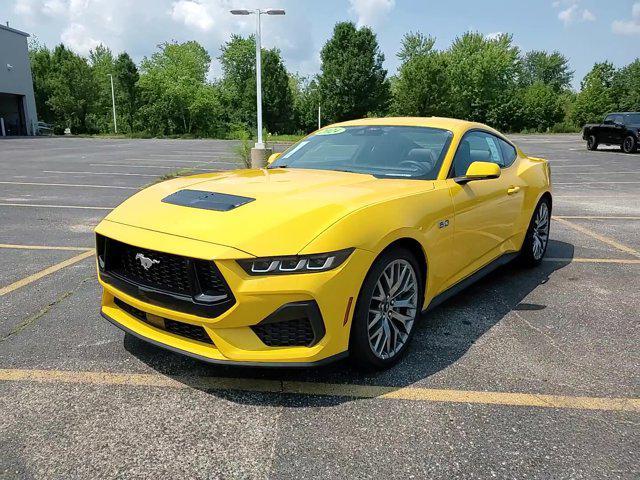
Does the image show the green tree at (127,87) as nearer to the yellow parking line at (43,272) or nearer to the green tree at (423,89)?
the green tree at (423,89)

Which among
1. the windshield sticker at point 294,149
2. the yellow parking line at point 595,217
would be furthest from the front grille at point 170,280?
the yellow parking line at point 595,217

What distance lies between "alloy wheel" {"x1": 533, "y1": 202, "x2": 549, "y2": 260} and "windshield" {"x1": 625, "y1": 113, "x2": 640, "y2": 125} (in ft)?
68.2

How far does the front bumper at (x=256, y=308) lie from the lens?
2.48 meters

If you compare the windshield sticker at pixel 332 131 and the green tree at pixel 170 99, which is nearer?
the windshield sticker at pixel 332 131

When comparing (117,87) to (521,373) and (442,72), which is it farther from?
(521,373)

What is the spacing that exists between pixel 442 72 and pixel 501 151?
180 ft

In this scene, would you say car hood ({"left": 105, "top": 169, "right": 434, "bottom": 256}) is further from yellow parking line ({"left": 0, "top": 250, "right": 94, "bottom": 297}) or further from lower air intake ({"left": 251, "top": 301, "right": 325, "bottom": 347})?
yellow parking line ({"left": 0, "top": 250, "right": 94, "bottom": 297})

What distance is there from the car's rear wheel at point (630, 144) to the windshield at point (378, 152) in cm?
2233

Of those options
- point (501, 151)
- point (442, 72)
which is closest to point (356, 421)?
point (501, 151)

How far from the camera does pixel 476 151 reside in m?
4.26

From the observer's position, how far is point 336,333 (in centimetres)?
265

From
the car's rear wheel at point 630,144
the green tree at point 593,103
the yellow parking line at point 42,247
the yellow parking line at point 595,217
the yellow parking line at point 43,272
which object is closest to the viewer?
the yellow parking line at point 43,272

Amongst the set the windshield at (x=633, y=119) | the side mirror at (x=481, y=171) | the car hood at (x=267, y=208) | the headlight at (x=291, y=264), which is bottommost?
the headlight at (x=291, y=264)

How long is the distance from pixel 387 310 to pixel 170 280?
1.25 meters
